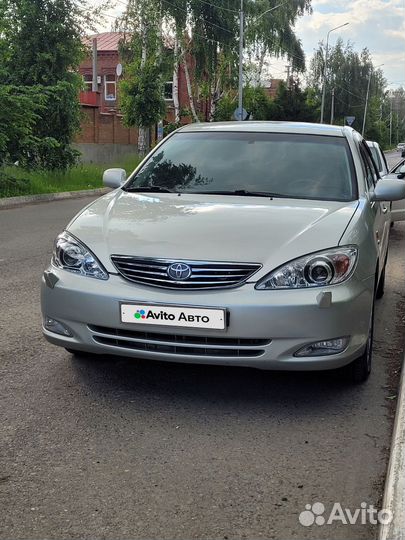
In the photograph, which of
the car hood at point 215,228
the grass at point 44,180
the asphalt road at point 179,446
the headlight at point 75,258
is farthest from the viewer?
the grass at point 44,180

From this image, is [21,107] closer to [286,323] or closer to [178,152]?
[178,152]

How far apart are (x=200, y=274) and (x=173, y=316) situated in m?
0.27

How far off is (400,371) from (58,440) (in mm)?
2391

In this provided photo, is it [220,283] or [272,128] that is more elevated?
[272,128]

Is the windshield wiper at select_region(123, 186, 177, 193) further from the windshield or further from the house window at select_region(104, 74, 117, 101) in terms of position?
the house window at select_region(104, 74, 117, 101)

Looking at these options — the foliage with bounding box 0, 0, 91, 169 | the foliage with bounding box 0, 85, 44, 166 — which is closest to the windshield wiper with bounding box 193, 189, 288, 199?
the foliage with bounding box 0, 85, 44, 166

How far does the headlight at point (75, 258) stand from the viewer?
3.83 m

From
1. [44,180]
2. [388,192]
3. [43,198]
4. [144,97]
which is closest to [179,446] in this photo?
[388,192]

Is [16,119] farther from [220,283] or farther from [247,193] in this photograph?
[220,283]

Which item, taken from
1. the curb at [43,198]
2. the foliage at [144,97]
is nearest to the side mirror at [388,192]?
the curb at [43,198]

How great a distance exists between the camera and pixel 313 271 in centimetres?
367

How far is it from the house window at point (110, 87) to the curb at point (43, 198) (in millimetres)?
34148

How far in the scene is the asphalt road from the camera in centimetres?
271

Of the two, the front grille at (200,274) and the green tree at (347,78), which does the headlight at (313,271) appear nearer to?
the front grille at (200,274)
